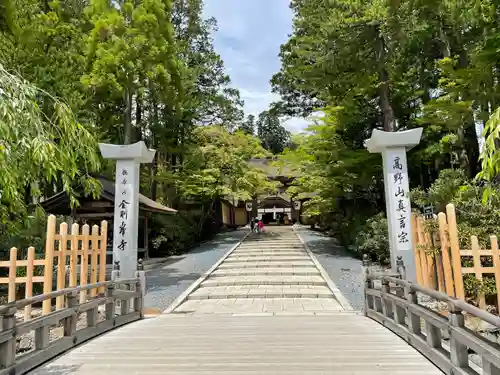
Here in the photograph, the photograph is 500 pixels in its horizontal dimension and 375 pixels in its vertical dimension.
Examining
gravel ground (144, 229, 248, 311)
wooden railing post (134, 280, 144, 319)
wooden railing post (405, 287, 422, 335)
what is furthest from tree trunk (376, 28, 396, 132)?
wooden railing post (134, 280, 144, 319)

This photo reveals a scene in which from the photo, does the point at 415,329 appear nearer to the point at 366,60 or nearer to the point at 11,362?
the point at 11,362

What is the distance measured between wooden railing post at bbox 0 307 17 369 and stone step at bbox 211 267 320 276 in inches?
343

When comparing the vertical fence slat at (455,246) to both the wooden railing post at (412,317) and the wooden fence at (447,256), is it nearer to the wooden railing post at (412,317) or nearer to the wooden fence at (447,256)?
the wooden fence at (447,256)

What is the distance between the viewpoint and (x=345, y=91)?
15180mm

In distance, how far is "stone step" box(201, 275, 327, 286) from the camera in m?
10.8

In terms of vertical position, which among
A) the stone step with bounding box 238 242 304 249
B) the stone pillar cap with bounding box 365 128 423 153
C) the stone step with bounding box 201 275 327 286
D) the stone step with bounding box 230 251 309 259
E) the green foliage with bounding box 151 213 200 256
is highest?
the stone pillar cap with bounding box 365 128 423 153

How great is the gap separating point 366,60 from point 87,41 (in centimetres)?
963

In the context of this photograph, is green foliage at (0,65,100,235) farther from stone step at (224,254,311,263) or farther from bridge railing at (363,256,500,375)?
stone step at (224,254,311,263)

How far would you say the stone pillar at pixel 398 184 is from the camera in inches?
299

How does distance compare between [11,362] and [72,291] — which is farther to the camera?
[72,291]

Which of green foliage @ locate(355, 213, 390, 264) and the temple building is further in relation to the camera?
the temple building

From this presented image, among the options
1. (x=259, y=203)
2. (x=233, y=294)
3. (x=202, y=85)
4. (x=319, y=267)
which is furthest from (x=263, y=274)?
(x=259, y=203)

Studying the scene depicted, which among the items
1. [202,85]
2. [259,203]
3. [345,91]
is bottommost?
[259,203]

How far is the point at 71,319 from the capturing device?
16.6 feet
